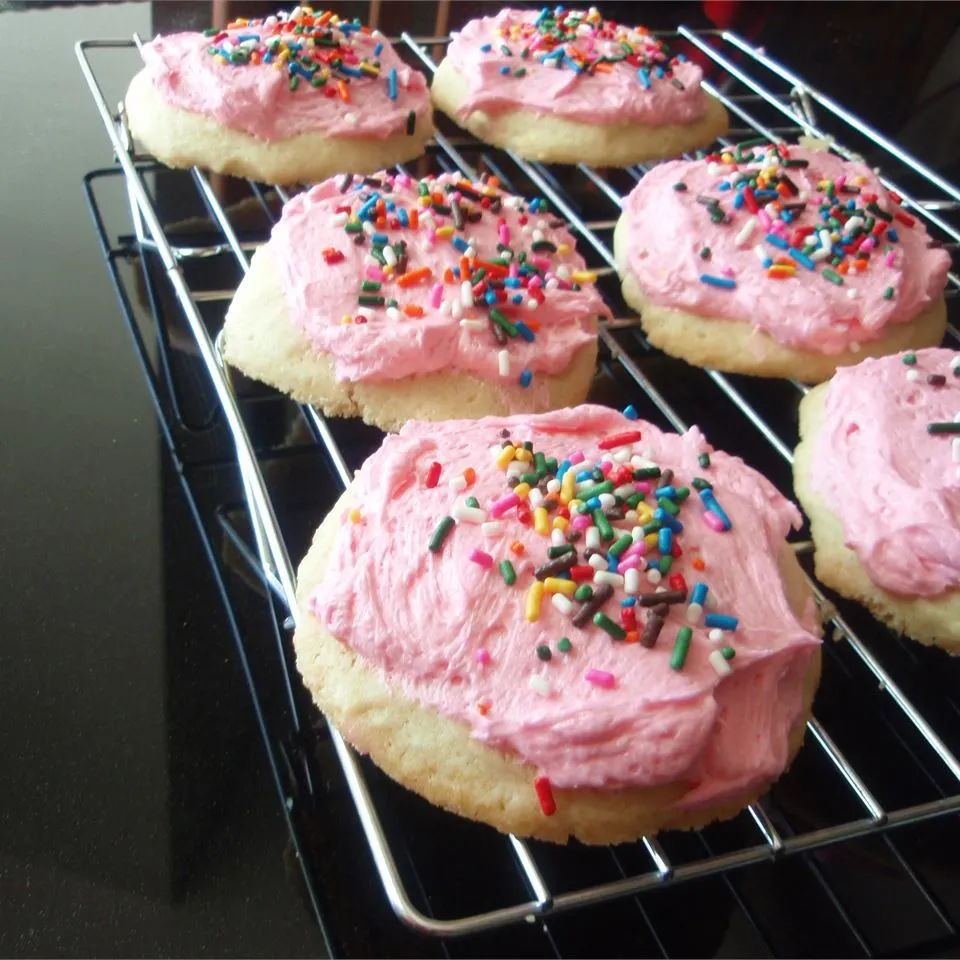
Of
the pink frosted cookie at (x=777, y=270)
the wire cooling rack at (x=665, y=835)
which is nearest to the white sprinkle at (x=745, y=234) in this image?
the pink frosted cookie at (x=777, y=270)

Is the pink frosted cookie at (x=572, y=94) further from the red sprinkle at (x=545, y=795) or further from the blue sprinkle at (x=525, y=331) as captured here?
the red sprinkle at (x=545, y=795)

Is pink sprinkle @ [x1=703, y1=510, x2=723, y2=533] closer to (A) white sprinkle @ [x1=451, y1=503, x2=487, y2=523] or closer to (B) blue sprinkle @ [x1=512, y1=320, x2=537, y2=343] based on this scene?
(A) white sprinkle @ [x1=451, y1=503, x2=487, y2=523]

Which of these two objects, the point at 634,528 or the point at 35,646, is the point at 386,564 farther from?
the point at 35,646

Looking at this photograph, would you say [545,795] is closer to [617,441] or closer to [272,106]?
[617,441]

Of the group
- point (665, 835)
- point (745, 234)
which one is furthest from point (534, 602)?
point (745, 234)

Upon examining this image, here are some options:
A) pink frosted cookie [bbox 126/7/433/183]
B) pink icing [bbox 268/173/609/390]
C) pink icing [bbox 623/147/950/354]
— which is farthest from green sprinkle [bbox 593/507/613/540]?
pink frosted cookie [bbox 126/7/433/183]
